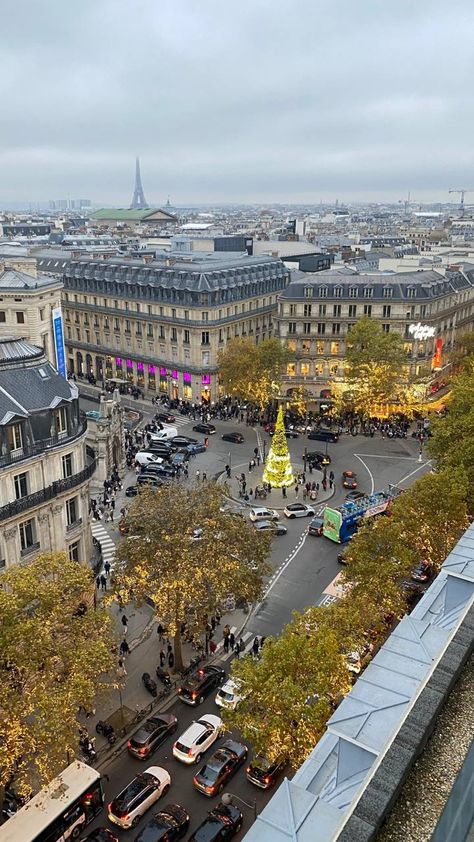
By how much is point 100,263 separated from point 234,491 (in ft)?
195

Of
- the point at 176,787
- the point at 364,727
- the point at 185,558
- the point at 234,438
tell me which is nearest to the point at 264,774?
the point at 176,787

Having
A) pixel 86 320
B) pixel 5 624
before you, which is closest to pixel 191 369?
pixel 86 320

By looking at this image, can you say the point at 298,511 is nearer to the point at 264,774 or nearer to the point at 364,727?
the point at 264,774

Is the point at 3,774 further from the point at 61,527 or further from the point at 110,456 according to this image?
the point at 110,456

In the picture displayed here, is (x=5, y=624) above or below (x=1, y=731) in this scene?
above

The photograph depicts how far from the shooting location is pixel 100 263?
4188 inches

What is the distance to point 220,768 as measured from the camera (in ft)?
95.6

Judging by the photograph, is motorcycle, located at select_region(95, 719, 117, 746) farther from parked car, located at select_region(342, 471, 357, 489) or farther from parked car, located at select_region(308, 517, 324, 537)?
parked car, located at select_region(342, 471, 357, 489)

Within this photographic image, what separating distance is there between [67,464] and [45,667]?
51.7 ft

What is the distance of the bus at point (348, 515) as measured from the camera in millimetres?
51281

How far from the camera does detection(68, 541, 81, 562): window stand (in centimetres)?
A: 4093

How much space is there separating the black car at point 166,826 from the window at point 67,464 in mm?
19505

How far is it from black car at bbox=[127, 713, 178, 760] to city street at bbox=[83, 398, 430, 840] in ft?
1.42

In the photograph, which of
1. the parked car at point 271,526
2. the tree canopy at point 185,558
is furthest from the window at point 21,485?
the parked car at point 271,526
